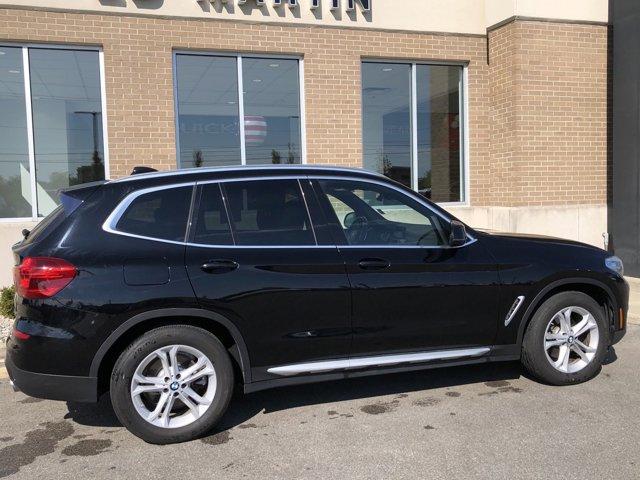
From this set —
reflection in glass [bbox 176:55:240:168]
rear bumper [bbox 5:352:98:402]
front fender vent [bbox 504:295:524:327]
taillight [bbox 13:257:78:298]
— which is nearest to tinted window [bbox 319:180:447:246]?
front fender vent [bbox 504:295:524:327]

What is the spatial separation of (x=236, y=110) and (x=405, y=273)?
614 cm

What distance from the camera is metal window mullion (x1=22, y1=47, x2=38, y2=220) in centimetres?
875

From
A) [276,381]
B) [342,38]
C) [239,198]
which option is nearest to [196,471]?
[276,381]

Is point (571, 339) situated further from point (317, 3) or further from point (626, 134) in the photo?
point (317, 3)

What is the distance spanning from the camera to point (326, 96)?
996 centimetres

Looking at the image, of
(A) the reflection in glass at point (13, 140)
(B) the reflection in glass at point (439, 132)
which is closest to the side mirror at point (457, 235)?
(B) the reflection in glass at point (439, 132)

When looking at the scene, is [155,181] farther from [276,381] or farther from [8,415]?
[8,415]

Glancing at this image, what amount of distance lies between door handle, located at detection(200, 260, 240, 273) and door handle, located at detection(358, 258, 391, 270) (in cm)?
89

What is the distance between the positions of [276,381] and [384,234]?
1330 millimetres

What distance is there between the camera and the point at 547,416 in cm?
435

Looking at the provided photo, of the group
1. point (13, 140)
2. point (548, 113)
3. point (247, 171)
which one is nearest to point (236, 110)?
point (13, 140)

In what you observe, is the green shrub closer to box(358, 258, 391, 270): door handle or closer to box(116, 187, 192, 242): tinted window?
box(116, 187, 192, 242): tinted window

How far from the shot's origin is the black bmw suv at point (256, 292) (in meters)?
3.84

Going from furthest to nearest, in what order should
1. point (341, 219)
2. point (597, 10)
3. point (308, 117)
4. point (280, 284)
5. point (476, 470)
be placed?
point (597, 10) < point (308, 117) < point (341, 219) < point (280, 284) < point (476, 470)
